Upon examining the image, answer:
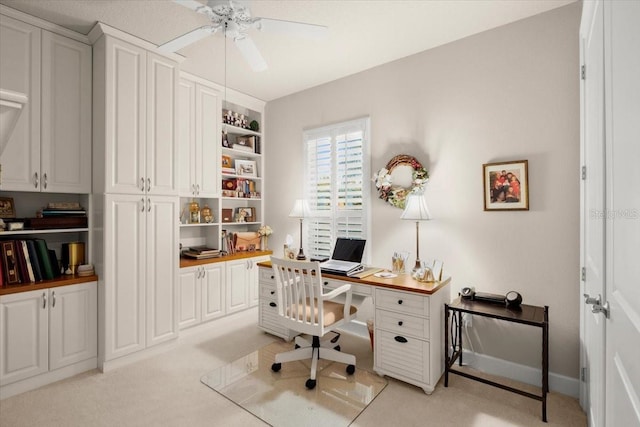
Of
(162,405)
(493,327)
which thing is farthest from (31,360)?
(493,327)

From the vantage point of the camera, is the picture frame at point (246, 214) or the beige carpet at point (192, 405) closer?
the beige carpet at point (192, 405)

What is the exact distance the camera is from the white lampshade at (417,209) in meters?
2.66

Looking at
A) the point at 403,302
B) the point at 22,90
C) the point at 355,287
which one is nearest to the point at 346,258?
the point at 355,287

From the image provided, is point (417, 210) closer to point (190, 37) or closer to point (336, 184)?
point (336, 184)

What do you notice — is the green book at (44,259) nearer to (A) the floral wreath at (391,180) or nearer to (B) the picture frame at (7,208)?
(B) the picture frame at (7,208)

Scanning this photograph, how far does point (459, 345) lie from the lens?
261cm

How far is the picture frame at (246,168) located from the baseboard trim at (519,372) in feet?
10.5

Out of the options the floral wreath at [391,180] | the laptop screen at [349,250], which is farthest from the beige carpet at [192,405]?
the floral wreath at [391,180]

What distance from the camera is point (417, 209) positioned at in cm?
267

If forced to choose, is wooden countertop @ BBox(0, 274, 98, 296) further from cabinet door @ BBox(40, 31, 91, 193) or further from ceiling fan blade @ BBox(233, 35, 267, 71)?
ceiling fan blade @ BBox(233, 35, 267, 71)

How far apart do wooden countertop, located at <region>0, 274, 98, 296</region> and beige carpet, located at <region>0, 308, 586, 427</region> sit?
2.48 feet

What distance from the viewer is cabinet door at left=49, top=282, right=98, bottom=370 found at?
2.46m

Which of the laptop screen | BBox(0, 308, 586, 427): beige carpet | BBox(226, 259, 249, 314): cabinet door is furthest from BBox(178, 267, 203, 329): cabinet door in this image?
the laptop screen

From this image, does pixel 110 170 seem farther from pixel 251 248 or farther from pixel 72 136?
pixel 251 248
